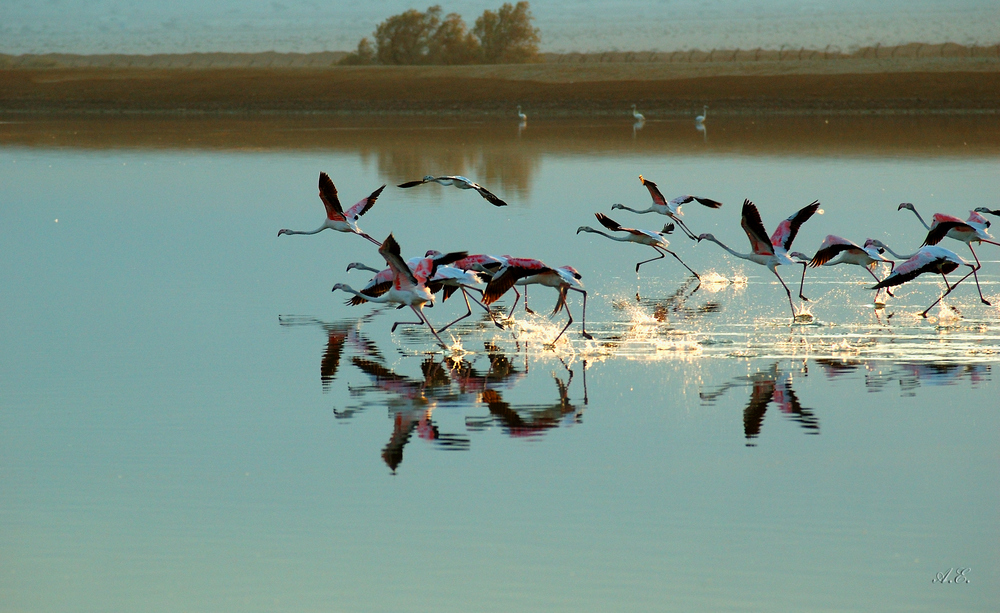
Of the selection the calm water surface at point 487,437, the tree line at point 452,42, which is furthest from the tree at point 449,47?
the calm water surface at point 487,437

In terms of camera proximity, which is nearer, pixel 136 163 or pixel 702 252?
pixel 702 252

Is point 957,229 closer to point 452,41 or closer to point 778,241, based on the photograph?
point 778,241

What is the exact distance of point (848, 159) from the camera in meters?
31.0

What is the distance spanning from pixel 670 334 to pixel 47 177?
20.6 metres

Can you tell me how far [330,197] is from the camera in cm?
1413

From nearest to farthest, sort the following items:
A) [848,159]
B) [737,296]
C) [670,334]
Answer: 1. [670,334]
2. [737,296]
3. [848,159]

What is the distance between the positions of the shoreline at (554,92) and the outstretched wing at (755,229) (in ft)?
158

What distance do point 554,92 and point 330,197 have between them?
5713 cm

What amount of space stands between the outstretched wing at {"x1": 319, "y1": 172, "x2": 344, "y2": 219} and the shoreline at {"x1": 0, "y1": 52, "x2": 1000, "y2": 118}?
1888 inches

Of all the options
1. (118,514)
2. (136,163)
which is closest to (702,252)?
(118,514)

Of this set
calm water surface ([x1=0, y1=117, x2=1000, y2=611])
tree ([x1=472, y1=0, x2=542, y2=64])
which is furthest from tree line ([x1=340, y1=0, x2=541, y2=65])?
calm water surface ([x1=0, y1=117, x2=1000, y2=611])

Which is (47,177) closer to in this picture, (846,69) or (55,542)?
(55,542)

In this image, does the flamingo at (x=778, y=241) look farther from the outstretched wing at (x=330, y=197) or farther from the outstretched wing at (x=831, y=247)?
the outstretched wing at (x=330, y=197)

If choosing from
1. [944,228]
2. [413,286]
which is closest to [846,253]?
[944,228]
